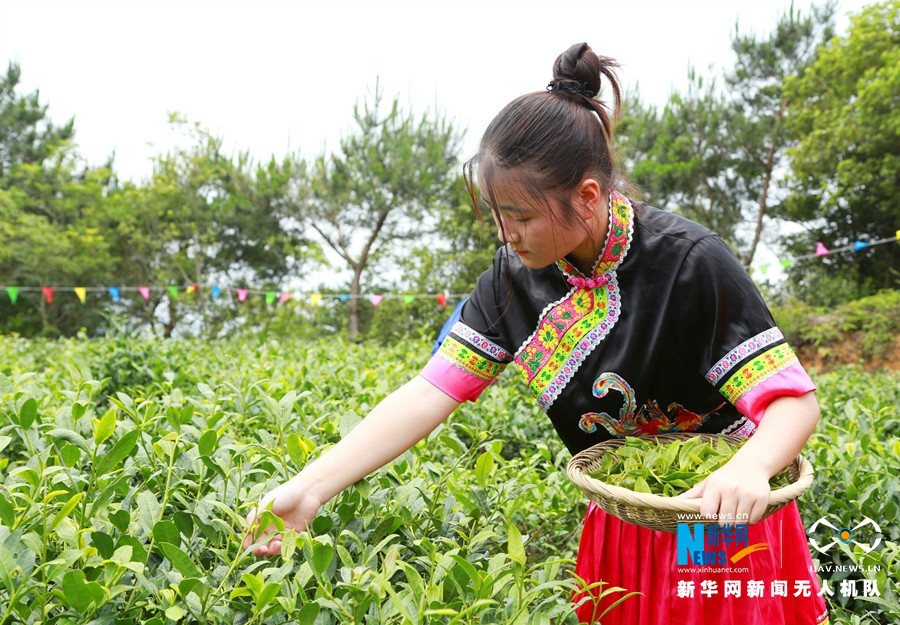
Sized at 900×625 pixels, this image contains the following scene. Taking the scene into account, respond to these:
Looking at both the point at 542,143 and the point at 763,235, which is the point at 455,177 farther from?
the point at 542,143

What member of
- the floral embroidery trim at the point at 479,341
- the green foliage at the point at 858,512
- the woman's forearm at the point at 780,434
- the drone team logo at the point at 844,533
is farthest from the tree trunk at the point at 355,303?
the woman's forearm at the point at 780,434

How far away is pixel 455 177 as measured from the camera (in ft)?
61.4

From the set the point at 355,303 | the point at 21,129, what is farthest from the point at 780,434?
the point at 21,129

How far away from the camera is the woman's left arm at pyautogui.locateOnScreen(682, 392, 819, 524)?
106 centimetres

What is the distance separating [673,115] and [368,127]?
713 centimetres

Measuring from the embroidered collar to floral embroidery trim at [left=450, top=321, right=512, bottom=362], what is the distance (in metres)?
0.20

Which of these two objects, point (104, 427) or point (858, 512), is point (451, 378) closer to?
point (104, 427)

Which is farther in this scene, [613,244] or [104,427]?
[613,244]

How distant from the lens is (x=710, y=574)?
1313 millimetres

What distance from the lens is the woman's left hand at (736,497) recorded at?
3.49 feet

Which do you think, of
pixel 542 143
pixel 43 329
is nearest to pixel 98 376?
pixel 542 143

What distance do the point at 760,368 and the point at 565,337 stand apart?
354 millimetres

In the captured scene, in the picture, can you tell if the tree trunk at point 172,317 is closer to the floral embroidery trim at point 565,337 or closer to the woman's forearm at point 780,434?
the floral embroidery trim at point 565,337

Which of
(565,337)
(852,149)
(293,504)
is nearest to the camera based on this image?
(293,504)
